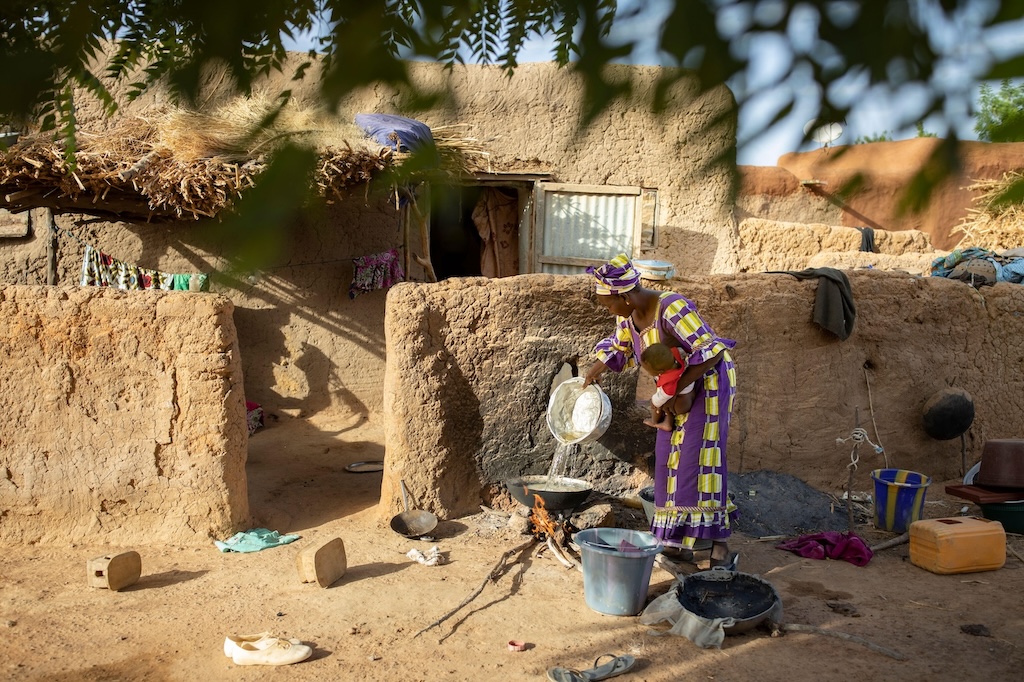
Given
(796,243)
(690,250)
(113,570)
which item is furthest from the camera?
(690,250)

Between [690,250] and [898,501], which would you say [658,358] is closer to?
[898,501]

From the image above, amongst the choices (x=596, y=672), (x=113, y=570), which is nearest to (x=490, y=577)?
(x=596, y=672)

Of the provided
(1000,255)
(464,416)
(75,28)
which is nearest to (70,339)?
(464,416)

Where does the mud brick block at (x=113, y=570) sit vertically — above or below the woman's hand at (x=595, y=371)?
below

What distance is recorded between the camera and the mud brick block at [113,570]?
3.69 metres

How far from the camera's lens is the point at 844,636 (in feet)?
10.8

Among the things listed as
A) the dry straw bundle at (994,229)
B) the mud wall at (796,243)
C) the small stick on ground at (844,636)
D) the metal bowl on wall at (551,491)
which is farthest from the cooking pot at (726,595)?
the dry straw bundle at (994,229)

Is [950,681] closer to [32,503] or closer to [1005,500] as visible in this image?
[1005,500]

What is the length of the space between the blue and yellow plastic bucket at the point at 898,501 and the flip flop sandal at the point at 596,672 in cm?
235

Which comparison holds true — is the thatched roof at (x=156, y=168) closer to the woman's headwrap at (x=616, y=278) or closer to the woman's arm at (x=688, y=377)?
the woman's headwrap at (x=616, y=278)

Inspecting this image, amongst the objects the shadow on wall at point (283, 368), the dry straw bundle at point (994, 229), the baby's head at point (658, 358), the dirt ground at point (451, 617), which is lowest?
the dirt ground at point (451, 617)

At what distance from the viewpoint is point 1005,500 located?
4.55 m

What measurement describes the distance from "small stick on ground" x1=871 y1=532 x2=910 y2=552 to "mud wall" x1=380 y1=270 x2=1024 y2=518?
0.91 meters

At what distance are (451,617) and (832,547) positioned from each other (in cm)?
217
